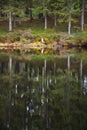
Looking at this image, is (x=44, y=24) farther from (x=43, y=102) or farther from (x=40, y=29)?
(x=43, y=102)

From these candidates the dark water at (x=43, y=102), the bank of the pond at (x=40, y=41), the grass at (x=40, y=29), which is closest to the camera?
the dark water at (x=43, y=102)

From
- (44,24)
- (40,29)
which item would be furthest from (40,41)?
(44,24)

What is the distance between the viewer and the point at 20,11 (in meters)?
67.1

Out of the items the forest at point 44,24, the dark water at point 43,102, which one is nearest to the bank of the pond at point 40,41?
the forest at point 44,24

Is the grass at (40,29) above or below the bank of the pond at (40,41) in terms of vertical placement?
above

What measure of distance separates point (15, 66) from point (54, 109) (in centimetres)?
1780

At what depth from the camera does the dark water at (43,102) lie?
13195mm

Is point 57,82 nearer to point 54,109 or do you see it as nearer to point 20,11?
point 54,109

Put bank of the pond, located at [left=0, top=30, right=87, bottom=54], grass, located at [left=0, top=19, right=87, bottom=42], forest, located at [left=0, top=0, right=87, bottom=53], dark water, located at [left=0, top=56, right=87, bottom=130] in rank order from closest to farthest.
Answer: dark water, located at [left=0, top=56, right=87, bottom=130] → bank of the pond, located at [left=0, top=30, right=87, bottom=54] → forest, located at [left=0, top=0, right=87, bottom=53] → grass, located at [left=0, top=19, right=87, bottom=42]

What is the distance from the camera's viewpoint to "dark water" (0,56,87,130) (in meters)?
13.2

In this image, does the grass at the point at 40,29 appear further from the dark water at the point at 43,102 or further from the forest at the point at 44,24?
the dark water at the point at 43,102

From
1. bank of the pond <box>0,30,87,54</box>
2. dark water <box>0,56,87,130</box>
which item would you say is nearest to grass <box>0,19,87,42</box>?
A: bank of the pond <box>0,30,87,54</box>

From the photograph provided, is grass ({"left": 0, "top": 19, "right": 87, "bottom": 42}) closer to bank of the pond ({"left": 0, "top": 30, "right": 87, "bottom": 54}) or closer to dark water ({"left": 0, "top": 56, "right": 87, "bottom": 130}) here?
bank of the pond ({"left": 0, "top": 30, "right": 87, "bottom": 54})

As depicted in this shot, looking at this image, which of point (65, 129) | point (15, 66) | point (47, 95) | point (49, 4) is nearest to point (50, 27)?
point (49, 4)
